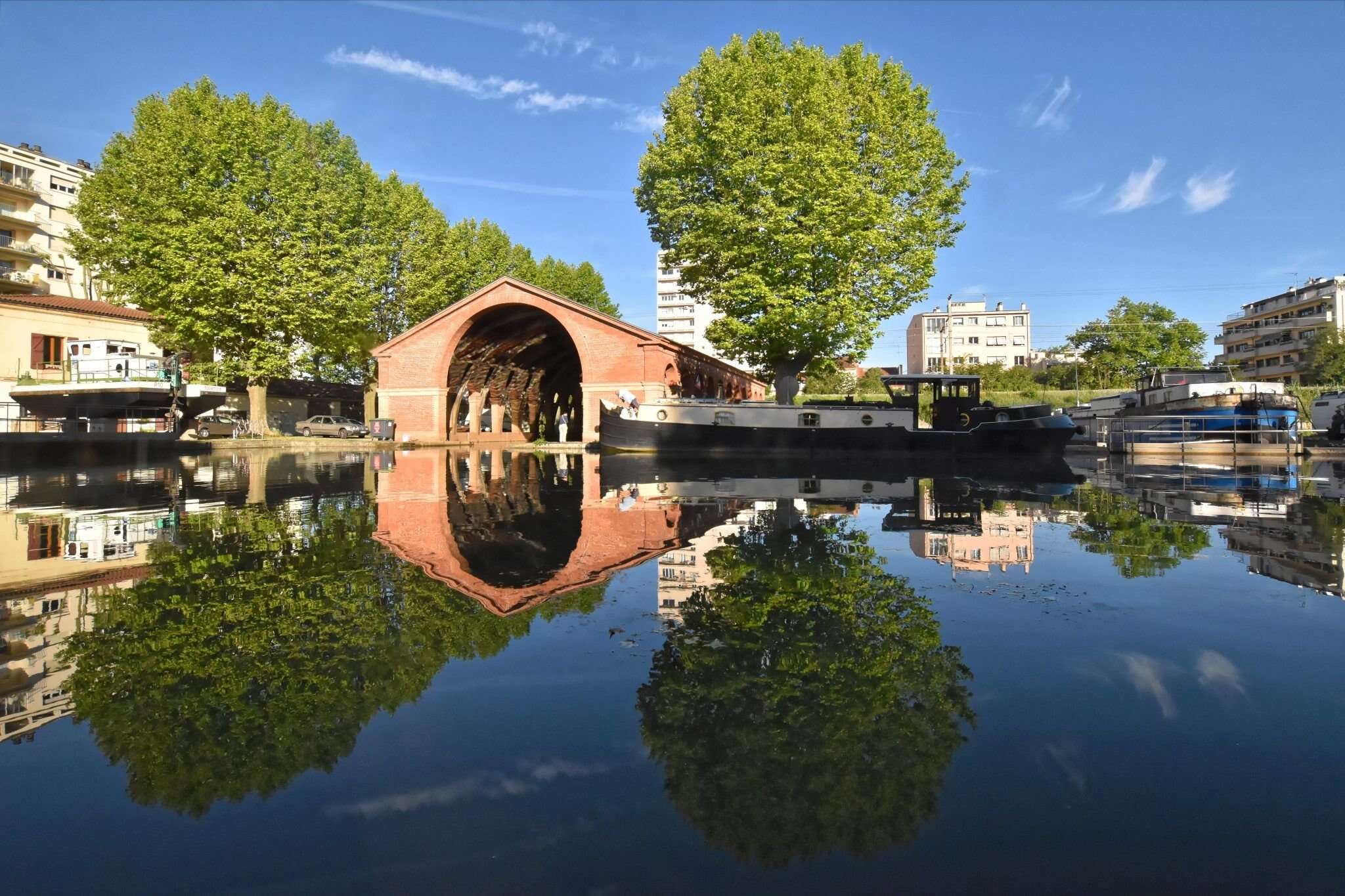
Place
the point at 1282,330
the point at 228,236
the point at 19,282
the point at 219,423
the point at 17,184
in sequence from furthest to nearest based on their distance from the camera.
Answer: the point at 1282,330
the point at 17,184
the point at 19,282
the point at 219,423
the point at 228,236

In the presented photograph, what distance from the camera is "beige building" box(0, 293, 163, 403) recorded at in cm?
3048

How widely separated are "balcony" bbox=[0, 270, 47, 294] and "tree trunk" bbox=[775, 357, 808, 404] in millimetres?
45779

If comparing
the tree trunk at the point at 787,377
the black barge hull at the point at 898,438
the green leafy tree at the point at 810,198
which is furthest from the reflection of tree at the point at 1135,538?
the tree trunk at the point at 787,377

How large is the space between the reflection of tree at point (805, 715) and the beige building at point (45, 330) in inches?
1342

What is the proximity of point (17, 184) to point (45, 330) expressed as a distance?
81.9ft

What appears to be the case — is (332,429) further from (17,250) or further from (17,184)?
(17,184)

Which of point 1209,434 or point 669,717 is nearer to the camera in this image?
point 669,717

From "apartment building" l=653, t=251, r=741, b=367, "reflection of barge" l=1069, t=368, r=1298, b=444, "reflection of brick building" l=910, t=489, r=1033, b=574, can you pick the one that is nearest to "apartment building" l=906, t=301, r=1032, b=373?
"apartment building" l=653, t=251, r=741, b=367

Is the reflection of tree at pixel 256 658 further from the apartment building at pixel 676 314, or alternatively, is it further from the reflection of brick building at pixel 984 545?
the apartment building at pixel 676 314

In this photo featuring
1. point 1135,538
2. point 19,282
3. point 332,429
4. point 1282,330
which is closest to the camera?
point 1135,538

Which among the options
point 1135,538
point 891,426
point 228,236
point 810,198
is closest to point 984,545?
point 1135,538

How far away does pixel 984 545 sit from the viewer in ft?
25.6

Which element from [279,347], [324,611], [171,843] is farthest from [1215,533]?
[279,347]

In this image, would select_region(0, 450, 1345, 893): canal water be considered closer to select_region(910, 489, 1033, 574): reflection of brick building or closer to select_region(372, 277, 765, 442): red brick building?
select_region(910, 489, 1033, 574): reflection of brick building
